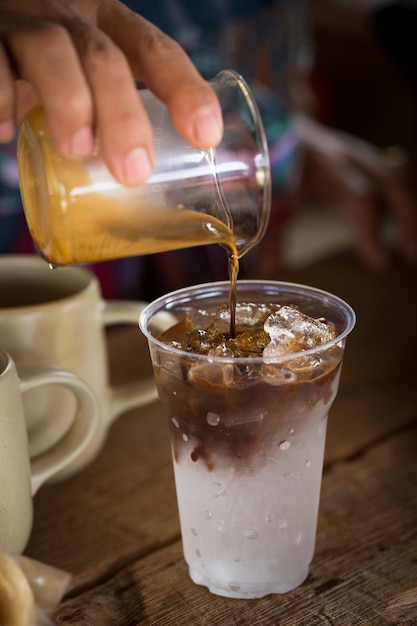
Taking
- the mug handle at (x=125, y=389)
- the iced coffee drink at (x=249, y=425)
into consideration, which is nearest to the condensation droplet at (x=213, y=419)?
the iced coffee drink at (x=249, y=425)

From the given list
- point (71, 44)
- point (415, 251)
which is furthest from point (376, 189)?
point (71, 44)

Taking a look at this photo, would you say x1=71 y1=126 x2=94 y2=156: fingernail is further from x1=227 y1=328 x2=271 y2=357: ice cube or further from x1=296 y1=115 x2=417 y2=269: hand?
x1=296 y1=115 x2=417 y2=269: hand

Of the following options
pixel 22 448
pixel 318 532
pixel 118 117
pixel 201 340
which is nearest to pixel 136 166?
pixel 118 117

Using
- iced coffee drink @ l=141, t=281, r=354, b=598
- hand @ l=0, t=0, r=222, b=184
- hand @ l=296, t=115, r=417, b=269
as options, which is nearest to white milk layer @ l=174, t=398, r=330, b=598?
iced coffee drink @ l=141, t=281, r=354, b=598

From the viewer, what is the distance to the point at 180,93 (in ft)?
1.70

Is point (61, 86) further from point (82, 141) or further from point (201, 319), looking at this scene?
point (201, 319)

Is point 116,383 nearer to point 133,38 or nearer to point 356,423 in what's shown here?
point 356,423

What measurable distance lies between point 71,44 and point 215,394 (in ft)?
0.86

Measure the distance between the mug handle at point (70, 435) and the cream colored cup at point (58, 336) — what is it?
29 millimetres

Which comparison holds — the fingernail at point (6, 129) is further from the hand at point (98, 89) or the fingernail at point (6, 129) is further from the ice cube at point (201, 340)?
the ice cube at point (201, 340)

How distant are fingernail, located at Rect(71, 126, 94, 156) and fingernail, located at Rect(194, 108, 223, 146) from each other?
0.07 meters

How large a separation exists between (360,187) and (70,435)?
1127 millimetres

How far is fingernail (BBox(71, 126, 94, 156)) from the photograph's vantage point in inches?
19.6

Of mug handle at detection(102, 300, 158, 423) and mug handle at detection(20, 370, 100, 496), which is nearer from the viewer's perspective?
mug handle at detection(20, 370, 100, 496)
